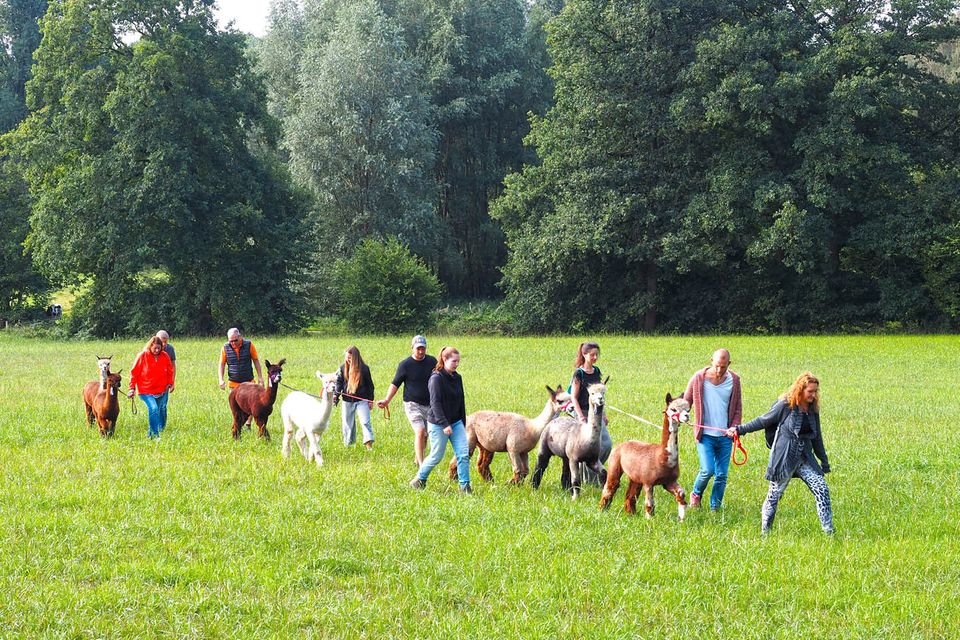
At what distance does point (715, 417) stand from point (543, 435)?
83.4 inches

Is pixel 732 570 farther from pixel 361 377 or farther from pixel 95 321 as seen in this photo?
pixel 95 321

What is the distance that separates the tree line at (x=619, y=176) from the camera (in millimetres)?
41906

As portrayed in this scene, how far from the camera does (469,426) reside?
42.2ft

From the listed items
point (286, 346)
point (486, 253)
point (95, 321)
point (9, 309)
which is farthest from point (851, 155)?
point (9, 309)

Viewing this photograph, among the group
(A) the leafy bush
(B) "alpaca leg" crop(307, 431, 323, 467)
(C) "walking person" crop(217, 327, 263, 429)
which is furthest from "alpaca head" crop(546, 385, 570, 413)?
(A) the leafy bush

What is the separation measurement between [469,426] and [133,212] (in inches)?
1359

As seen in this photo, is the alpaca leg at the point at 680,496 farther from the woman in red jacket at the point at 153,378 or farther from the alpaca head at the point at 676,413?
the woman in red jacket at the point at 153,378

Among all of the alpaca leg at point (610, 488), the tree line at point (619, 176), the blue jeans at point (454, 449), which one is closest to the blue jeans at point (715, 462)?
the alpaca leg at point (610, 488)

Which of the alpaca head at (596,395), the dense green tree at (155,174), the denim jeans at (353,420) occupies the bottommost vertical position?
the denim jeans at (353,420)

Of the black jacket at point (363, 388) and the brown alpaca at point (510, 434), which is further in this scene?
the black jacket at point (363, 388)

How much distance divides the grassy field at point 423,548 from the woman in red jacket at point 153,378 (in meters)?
0.54

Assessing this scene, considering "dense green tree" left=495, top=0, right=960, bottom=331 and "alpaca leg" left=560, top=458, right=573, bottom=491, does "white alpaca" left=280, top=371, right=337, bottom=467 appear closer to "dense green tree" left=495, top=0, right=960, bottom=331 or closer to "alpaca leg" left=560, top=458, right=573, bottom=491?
"alpaca leg" left=560, top=458, right=573, bottom=491

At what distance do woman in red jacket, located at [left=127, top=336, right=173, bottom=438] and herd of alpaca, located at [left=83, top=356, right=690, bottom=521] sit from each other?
0.38 m

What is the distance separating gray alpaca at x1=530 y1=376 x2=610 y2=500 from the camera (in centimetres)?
1124
